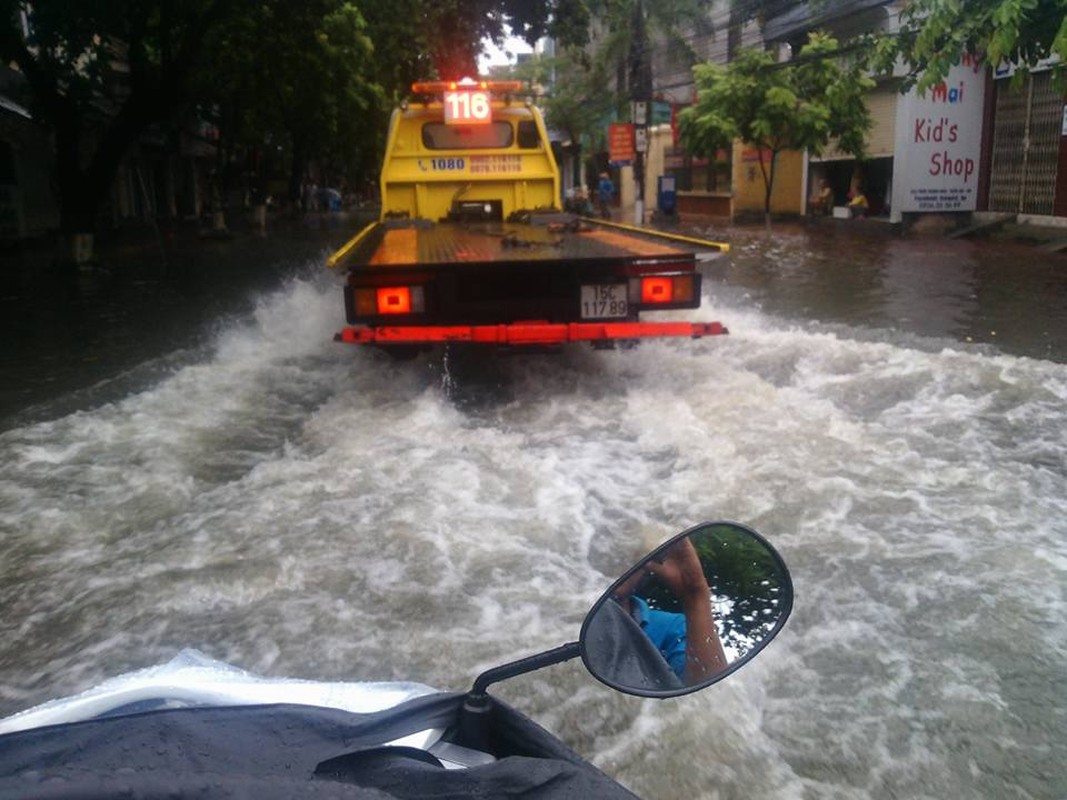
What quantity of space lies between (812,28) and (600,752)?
2610 cm

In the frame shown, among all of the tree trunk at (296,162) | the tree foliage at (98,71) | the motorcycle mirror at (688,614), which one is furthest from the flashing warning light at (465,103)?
the tree trunk at (296,162)

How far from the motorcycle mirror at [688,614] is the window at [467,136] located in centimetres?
882

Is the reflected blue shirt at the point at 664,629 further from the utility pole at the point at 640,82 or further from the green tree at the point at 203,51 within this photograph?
the utility pole at the point at 640,82

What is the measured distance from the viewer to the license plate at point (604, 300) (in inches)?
255

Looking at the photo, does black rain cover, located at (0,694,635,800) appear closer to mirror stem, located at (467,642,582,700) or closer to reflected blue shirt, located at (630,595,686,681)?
mirror stem, located at (467,642,582,700)

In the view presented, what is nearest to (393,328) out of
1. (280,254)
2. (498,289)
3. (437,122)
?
(498,289)

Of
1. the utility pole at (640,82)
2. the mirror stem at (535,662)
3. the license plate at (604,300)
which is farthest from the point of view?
the utility pole at (640,82)

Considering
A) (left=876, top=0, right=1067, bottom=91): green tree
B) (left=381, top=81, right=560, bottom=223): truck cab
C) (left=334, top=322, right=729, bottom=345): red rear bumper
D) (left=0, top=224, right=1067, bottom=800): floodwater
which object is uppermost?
(left=876, top=0, right=1067, bottom=91): green tree

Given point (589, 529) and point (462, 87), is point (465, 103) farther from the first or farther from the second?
point (589, 529)

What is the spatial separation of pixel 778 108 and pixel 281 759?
23445mm

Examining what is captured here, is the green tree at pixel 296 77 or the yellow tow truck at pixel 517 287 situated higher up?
the green tree at pixel 296 77

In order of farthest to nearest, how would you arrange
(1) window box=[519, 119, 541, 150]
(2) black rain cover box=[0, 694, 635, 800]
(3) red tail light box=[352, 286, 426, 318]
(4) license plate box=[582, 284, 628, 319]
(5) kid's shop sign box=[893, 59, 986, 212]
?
(5) kid's shop sign box=[893, 59, 986, 212] < (1) window box=[519, 119, 541, 150] < (4) license plate box=[582, 284, 628, 319] < (3) red tail light box=[352, 286, 426, 318] < (2) black rain cover box=[0, 694, 635, 800]

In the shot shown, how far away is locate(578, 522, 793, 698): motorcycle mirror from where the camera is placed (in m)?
1.68

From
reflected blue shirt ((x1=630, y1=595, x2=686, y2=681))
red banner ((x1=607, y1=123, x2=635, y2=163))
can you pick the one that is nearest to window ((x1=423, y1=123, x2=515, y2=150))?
reflected blue shirt ((x1=630, y1=595, x2=686, y2=681))
